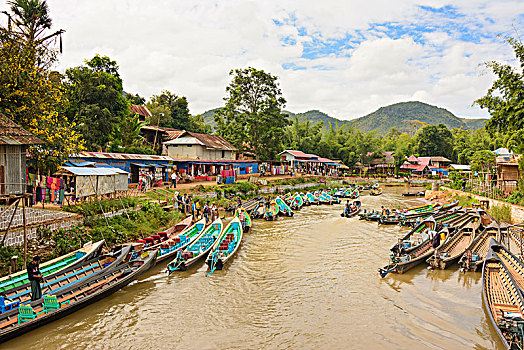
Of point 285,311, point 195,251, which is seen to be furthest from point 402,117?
point 285,311

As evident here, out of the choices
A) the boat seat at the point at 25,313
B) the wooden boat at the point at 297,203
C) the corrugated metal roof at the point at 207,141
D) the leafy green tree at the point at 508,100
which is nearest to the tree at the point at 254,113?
the corrugated metal roof at the point at 207,141

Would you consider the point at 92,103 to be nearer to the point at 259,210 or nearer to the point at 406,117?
the point at 259,210

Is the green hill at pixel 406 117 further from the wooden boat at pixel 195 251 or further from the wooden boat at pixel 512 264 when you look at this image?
the wooden boat at pixel 512 264

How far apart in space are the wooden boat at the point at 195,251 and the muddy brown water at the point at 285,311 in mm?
419

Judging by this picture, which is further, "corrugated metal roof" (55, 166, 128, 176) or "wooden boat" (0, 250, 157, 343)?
"corrugated metal roof" (55, 166, 128, 176)

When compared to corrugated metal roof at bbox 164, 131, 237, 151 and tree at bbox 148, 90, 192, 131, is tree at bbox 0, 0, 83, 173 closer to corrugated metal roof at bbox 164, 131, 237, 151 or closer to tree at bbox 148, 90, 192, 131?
corrugated metal roof at bbox 164, 131, 237, 151

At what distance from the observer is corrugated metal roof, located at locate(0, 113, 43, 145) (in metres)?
11.2

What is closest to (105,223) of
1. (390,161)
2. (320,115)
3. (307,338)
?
(307,338)

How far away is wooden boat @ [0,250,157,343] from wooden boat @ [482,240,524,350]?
11331 millimetres

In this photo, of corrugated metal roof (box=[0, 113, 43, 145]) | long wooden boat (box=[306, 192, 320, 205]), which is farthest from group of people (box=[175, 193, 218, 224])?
long wooden boat (box=[306, 192, 320, 205])

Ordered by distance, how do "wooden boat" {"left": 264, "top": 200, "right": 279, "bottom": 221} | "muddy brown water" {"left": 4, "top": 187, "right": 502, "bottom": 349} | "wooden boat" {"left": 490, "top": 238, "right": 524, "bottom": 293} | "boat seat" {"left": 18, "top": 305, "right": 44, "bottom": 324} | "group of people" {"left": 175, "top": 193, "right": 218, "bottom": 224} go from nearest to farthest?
"boat seat" {"left": 18, "top": 305, "right": 44, "bottom": 324} < "muddy brown water" {"left": 4, "top": 187, "right": 502, "bottom": 349} < "wooden boat" {"left": 490, "top": 238, "right": 524, "bottom": 293} < "group of people" {"left": 175, "top": 193, "right": 218, "bottom": 224} < "wooden boat" {"left": 264, "top": 200, "right": 279, "bottom": 221}

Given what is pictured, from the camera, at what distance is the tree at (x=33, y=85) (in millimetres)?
13461

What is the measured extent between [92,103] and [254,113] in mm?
20500

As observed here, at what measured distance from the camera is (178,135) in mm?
41906
